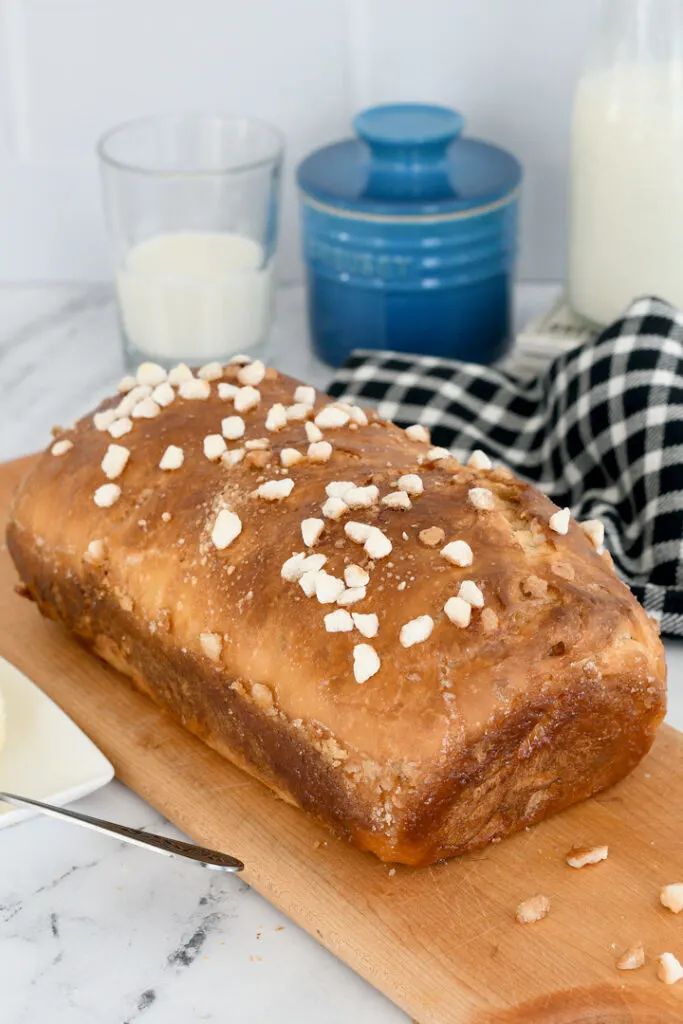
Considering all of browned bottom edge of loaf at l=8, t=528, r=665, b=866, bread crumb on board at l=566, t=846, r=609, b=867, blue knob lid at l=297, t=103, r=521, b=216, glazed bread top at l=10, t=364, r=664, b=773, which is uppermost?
blue knob lid at l=297, t=103, r=521, b=216

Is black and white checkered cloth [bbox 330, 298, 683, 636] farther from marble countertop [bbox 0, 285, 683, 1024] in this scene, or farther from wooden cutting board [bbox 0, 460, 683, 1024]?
A: marble countertop [bbox 0, 285, 683, 1024]

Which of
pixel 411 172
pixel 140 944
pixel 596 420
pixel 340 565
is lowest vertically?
pixel 140 944

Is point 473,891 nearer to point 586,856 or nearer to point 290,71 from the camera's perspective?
point 586,856

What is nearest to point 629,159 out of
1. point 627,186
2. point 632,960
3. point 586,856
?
point 627,186

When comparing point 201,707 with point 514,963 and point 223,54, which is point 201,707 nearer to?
point 514,963

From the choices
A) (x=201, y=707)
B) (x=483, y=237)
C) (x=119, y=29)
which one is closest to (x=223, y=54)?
(x=119, y=29)

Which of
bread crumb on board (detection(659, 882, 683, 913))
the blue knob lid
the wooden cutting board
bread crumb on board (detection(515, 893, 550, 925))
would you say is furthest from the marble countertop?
the blue knob lid
